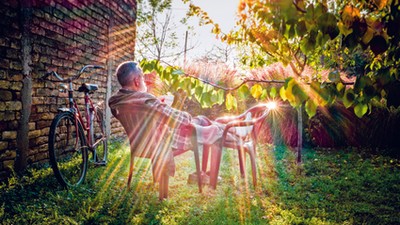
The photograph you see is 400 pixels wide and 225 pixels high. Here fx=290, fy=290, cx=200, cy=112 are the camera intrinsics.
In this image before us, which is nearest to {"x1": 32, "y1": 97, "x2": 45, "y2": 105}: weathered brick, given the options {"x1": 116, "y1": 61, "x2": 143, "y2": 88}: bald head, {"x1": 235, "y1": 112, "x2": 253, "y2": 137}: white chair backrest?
{"x1": 116, "y1": 61, "x2": 143, "y2": 88}: bald head

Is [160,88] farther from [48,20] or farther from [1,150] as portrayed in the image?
[1,150]

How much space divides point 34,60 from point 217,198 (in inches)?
118

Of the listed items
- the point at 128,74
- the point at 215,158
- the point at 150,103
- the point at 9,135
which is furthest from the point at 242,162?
the point at 9,135

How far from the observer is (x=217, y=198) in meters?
3.36

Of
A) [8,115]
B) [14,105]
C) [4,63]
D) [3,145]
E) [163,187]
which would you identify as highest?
[4,63]

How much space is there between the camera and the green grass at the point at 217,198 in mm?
2695

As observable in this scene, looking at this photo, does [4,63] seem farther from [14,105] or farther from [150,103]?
[150,103]

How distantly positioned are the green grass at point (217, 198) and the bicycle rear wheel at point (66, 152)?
0.15 meters

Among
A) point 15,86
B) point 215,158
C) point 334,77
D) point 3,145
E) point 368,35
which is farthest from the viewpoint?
point 15,86

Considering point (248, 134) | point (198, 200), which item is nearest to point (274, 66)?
point (248, 134)

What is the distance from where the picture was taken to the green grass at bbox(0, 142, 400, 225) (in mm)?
2695

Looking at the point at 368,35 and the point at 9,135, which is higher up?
the point at 368,35

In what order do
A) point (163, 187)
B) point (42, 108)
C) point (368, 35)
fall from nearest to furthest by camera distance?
point (368, 35)
point (163, 187)
point (42, 108)

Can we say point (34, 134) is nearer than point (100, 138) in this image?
Yes
